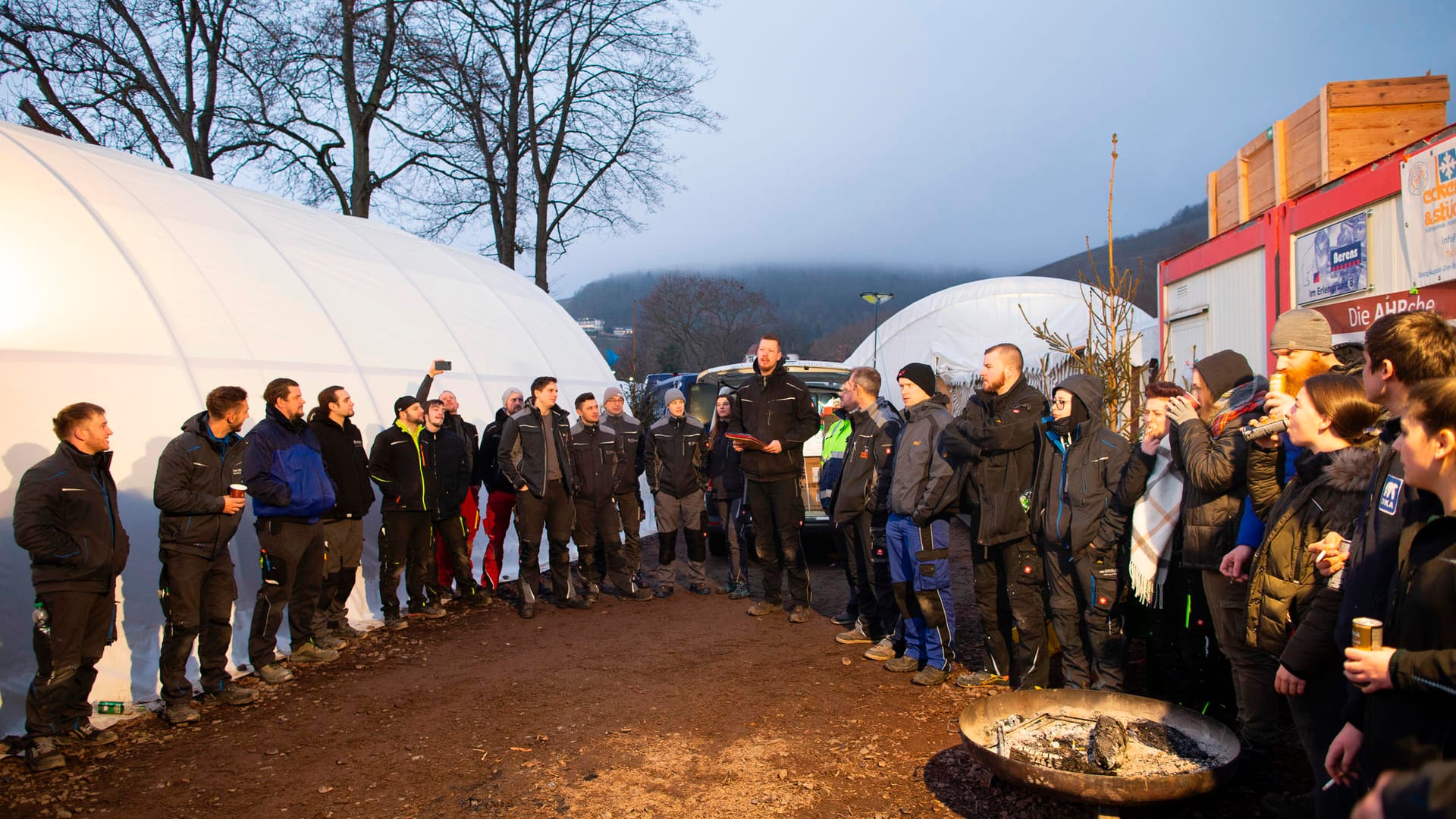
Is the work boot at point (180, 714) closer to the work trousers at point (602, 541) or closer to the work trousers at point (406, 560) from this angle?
the work trousers at point (406, 560)

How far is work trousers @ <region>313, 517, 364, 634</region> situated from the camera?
6.39 m

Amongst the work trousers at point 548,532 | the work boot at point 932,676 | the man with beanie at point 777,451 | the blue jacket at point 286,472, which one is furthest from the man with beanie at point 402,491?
the work boot at point 932,676

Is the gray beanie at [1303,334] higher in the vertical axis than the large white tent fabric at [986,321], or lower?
lower

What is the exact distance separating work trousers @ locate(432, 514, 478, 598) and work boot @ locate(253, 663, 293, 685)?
75.4 inches

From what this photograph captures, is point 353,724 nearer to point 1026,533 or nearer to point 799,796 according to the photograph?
point 799,796

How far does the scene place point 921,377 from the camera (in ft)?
18.5

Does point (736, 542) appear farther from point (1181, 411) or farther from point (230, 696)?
point (1181, 411)

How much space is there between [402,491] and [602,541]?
195cm

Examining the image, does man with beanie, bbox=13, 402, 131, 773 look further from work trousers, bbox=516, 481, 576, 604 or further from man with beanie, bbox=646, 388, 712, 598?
man with beanie, bbox=646, 388, 712, 598

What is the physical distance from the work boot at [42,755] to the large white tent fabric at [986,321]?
1637 centimetres

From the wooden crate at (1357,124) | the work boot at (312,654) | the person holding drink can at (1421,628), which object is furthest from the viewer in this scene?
the wooden crate at (1357,124)

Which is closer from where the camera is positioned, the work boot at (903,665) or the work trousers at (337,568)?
the work boot at (903,665)

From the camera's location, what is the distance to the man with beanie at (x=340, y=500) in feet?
20.8

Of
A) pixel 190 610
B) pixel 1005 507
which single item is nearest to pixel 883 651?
pixel 1005 507
